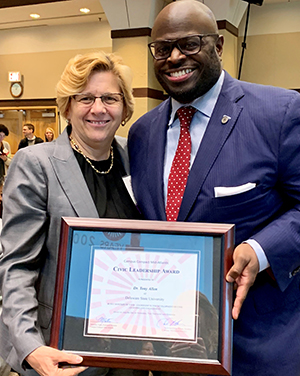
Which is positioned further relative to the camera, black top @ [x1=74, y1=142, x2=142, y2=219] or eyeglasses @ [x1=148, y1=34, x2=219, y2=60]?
black top @ [x1=74, y1=142, x2=142, y2=219]

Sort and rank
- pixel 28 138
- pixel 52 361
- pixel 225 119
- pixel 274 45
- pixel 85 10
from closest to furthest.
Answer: pixel 52 361 < pixel 225 119 < pixel 274 45 < pixel 85 10 < pixel 28 138

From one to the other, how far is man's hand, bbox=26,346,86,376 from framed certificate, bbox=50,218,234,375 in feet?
0.07

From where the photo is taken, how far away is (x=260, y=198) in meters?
1.29

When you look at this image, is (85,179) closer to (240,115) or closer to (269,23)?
(240,115)

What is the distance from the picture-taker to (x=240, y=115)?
53.1 inches

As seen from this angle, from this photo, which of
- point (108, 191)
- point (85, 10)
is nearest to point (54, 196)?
point (108, 191)

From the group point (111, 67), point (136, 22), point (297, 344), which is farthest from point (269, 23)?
point (297, 344)

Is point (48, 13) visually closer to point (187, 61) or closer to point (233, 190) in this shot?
point (187, 61)

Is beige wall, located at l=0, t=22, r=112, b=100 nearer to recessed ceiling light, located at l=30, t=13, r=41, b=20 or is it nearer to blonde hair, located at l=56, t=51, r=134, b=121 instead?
recessed ceiling light, located at l=30, t=13, r=41, b=20

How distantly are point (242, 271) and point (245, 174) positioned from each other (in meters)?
0.32

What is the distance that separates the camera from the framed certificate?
3.49ft

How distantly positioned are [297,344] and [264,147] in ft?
2.22

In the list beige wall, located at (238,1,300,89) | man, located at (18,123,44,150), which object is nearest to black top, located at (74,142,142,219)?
beige wall, located at (238,1,300,89)

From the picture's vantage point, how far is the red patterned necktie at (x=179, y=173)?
138cm
